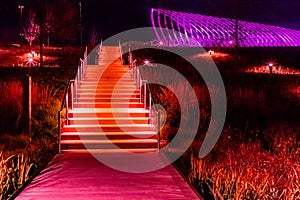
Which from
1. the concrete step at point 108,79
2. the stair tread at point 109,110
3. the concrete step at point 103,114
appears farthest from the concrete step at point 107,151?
the concrete step at point 108,79

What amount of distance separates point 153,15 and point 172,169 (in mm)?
48457

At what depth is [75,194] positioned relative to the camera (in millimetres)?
8750

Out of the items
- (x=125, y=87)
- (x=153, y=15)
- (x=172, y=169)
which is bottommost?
(x=172, y=169)

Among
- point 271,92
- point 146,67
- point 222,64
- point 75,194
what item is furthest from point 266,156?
point 222,64

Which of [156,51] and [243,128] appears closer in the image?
[243,128]

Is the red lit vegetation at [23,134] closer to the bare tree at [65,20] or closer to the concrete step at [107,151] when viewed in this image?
the concrete step at [107,151]

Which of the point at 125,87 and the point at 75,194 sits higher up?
the point at 125,87

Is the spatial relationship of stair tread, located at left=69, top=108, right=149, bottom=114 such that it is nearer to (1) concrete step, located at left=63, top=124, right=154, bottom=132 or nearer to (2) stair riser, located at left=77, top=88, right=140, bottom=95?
(1) concrete step, located at left=63, top=124, right=154, bottom=132

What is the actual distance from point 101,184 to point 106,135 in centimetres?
506

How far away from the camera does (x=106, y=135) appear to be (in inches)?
575

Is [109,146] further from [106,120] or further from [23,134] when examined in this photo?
[23,134]

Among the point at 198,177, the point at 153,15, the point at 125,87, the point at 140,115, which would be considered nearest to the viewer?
the point at 198,177

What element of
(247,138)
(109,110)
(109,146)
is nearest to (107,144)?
(109,146)

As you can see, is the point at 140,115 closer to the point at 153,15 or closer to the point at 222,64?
the point at 222,64
